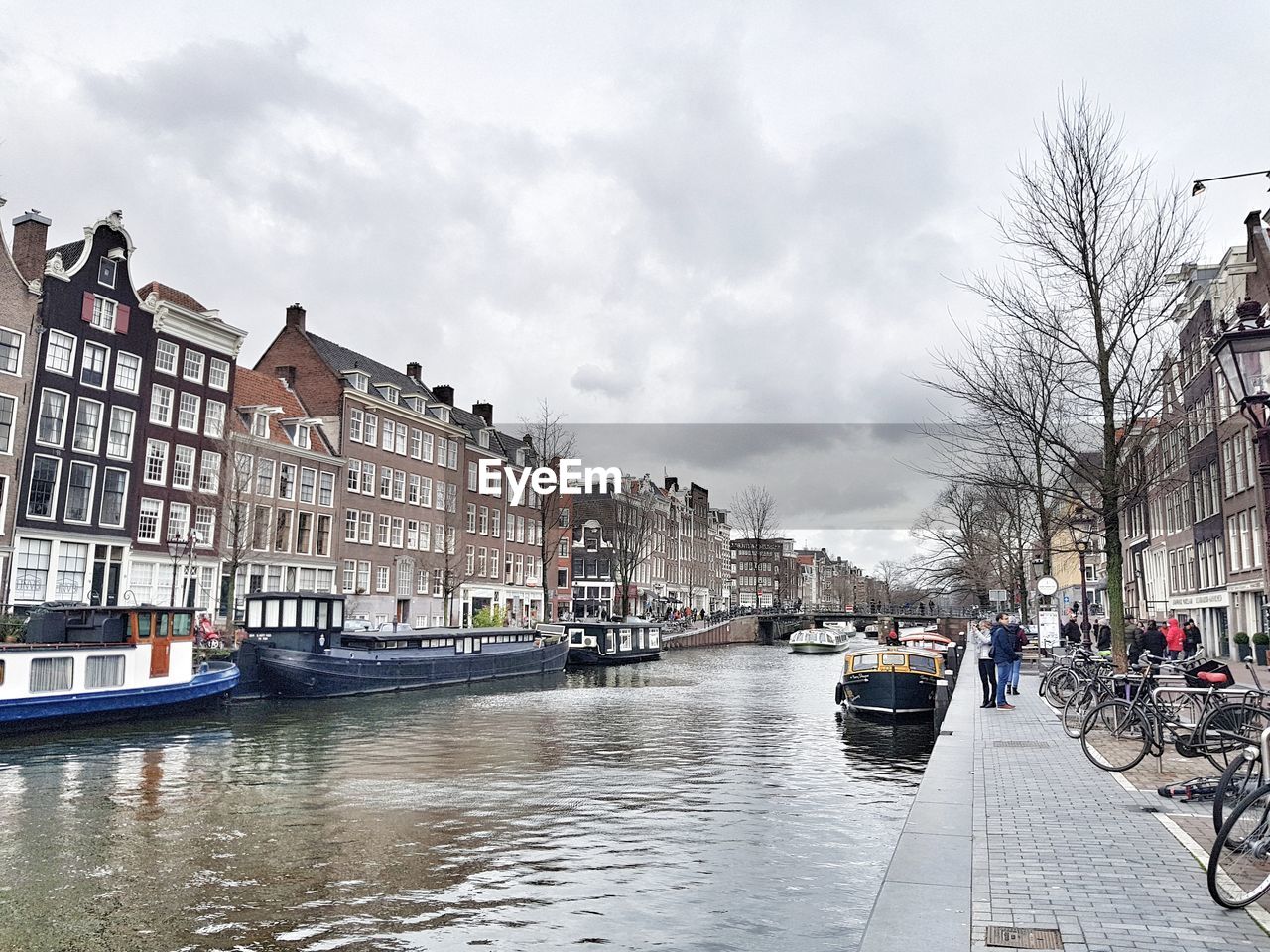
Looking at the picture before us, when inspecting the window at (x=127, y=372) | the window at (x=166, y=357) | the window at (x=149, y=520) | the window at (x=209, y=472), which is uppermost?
the window at (x=166, y=357)

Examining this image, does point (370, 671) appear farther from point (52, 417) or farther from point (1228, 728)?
point (1228, 728)

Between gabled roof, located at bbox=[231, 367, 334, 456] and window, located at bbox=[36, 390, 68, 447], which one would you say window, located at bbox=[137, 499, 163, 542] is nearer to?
window, located at bbox=[36, 390, 68, 447]

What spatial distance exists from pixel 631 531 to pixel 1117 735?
77.2 m

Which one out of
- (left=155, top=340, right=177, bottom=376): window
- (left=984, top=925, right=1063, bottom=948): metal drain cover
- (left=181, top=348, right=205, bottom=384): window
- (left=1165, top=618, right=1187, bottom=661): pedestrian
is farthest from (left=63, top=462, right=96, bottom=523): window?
(left=984, top=925, right=1063, bottom=948): metal drain cover

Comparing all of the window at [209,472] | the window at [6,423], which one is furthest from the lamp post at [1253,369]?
the window at [209,472]

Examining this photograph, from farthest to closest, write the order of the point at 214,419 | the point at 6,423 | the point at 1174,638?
the point at 214,419, the point at 6,423, the point at 1174,638

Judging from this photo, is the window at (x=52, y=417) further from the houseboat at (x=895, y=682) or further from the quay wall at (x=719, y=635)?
the quay wall at (x=719, y=635)

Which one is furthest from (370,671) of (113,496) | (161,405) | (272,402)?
(272,402)

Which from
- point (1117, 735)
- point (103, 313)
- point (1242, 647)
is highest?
point (103, 313)

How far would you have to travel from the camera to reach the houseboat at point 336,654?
34.3m

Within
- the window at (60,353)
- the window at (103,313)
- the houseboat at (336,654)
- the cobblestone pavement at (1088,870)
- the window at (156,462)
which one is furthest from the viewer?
the window at (156,462)

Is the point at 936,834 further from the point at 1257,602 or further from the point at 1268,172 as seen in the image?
the point at 1257,602

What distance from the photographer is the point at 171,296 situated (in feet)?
156

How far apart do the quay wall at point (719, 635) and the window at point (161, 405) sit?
45.4m
